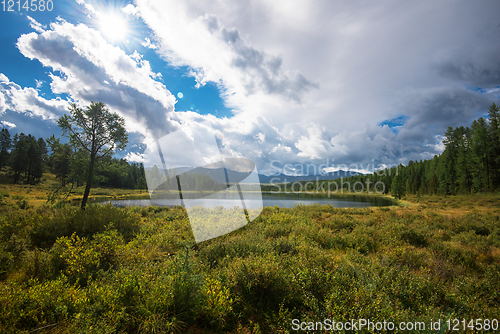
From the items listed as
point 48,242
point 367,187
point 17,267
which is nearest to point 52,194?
point 48,242

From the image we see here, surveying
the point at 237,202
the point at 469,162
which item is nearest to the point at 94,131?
the point at 237,202

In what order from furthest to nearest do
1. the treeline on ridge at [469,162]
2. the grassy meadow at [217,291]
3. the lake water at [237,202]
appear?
the treeline on ridge at [469,162], the lake water at [237,202], the grassy meadow at [217,291]

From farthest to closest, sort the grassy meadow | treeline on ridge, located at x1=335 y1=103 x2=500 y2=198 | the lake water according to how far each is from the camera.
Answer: treeline on ridge, located at x1=335 y1=103 x2=500 y2=198
the lake water
the grassy meadow

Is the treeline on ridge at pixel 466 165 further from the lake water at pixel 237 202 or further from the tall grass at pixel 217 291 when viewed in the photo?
the tall grass at pixel 217 291

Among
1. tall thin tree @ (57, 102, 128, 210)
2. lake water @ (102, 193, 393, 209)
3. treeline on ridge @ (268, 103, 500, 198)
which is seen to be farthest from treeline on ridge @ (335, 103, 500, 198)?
tall thin tree @ (57, 102, 128, 210)

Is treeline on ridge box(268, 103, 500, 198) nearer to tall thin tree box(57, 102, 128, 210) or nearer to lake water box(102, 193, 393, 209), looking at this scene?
lake water box(102, 193, 393, 209)

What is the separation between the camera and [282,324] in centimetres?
345

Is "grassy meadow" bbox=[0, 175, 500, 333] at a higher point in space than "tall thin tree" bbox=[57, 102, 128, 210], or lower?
lower

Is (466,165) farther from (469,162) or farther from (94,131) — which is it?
(94,131)

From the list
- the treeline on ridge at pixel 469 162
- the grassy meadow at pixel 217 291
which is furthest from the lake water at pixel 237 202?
the treeline on ridge at pixel 469 162

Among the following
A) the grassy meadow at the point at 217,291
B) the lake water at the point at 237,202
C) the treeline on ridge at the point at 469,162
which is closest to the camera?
the grassy meadow at the point at 217,291

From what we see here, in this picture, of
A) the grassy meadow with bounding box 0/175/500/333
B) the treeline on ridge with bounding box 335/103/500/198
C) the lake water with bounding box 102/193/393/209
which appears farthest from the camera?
the treeline on ridge with bounding box 335/103/500/198

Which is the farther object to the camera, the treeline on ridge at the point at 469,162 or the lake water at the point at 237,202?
the treeline on ridge at the point at 469,162

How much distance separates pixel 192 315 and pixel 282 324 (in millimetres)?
1756
